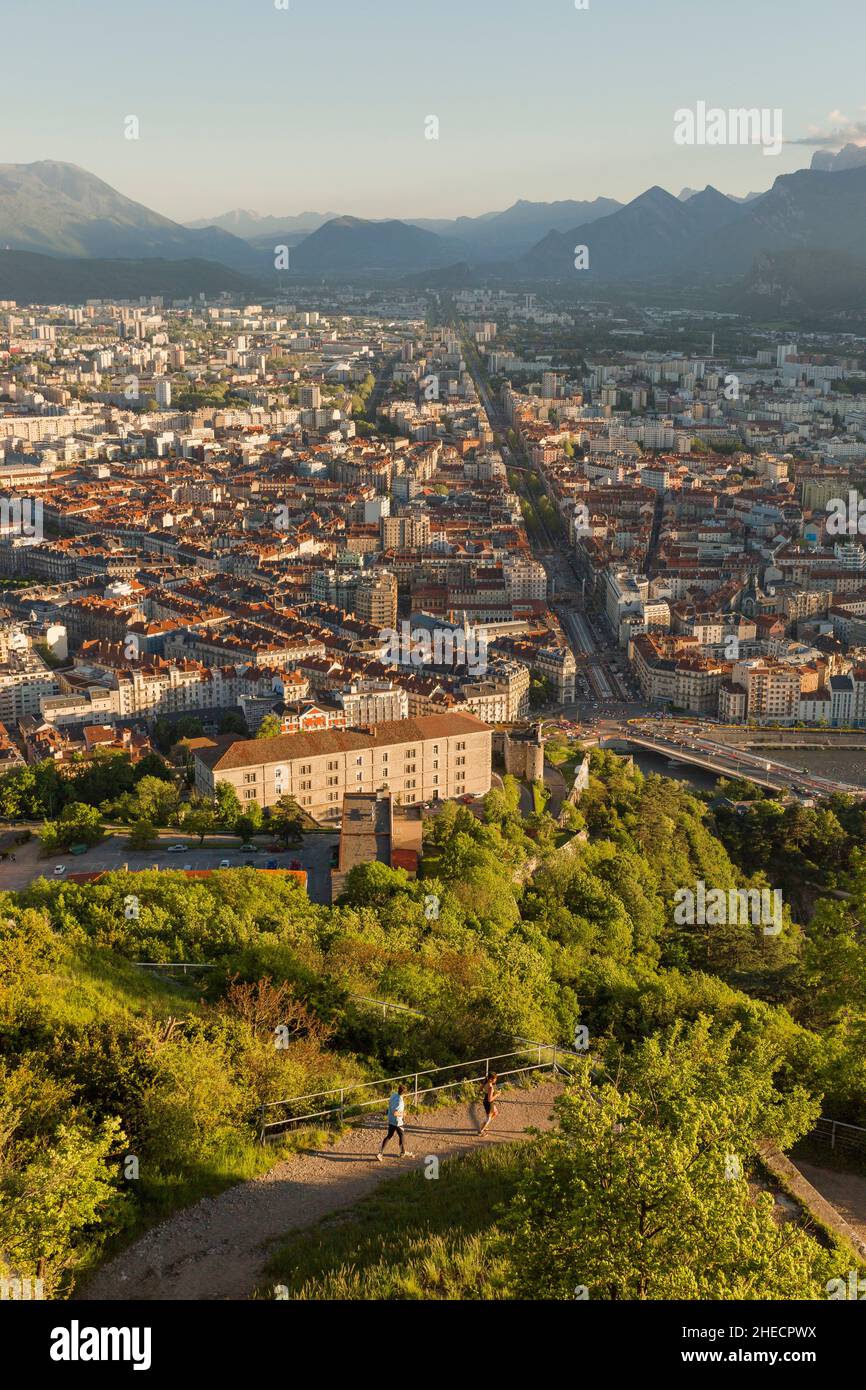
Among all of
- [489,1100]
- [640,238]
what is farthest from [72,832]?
[640,238]

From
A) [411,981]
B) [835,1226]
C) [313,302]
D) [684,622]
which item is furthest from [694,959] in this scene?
[313,302]

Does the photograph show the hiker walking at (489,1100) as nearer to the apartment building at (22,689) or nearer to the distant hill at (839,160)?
the apartment building at (22,689)

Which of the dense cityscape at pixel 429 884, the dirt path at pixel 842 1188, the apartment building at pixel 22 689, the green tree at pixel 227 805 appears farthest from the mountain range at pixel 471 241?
the dirt path at pixel 842 1188

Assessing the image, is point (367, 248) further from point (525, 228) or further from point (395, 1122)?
point (395, 1122)

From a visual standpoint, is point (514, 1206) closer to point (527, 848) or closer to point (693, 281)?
point (527, 848)

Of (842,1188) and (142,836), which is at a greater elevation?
(842,1188)
